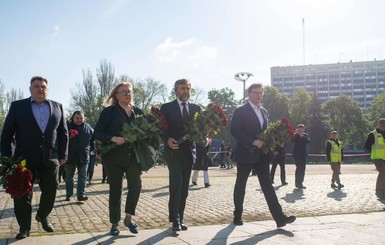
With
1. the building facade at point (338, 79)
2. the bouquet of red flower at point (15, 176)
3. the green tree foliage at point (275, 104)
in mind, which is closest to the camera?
the bouquet of red flower at point (15, 176)

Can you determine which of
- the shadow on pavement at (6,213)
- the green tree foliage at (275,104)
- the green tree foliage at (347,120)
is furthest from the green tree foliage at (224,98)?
the shadow on pavement at (6,213)

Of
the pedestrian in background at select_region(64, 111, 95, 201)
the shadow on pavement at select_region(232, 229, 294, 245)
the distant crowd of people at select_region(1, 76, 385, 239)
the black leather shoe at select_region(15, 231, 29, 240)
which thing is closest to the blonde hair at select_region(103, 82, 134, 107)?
the distant crowd of people at select_region(1, 76, 385, 239)

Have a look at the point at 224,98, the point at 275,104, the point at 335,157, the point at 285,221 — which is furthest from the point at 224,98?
the point at 285,221

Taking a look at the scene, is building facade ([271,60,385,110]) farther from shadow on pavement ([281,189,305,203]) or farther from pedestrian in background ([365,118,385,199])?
shadow on pavement ([281,189,305,203])

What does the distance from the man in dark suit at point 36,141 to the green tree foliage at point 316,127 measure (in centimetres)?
6655

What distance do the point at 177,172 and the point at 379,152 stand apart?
6.75 m

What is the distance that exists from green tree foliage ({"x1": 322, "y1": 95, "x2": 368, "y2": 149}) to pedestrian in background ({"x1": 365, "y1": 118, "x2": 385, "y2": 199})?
69.0 metres

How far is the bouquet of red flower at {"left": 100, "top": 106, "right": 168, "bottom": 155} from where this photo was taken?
5.31m

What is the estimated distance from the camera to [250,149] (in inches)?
242

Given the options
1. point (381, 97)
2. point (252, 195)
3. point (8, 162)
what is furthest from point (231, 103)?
point (8, 162)

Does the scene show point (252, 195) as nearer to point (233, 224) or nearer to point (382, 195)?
point (382, 195)

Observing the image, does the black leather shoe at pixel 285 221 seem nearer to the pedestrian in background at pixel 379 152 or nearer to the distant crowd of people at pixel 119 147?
the distant crowd of people at pixel 119 147

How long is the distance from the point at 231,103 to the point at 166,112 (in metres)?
88.4

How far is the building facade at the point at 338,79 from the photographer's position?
172 m
